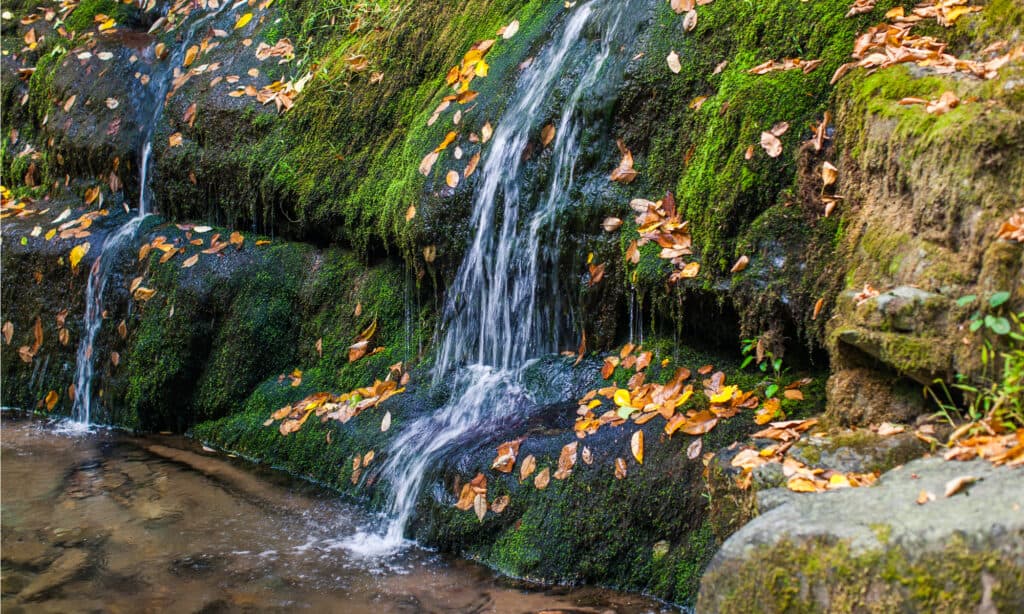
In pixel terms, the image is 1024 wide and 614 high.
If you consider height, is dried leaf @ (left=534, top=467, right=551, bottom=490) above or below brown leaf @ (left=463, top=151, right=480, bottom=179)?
below

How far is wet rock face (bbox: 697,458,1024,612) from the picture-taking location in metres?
2.37

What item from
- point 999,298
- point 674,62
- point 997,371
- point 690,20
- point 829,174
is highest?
point 690,20

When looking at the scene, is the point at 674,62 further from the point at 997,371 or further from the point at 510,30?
the point at 997,371

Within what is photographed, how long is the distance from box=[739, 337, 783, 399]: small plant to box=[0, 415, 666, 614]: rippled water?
114 cm

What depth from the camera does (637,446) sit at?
4.29 metres

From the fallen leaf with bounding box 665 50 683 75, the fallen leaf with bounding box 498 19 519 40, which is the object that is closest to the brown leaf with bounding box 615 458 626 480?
the fallen leaf with bounding box 665 50 683 75

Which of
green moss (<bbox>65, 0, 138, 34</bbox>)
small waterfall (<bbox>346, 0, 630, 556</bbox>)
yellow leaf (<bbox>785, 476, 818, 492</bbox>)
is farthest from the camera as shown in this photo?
green moss (<bbox>65, 0, 138, 34</bbox>)

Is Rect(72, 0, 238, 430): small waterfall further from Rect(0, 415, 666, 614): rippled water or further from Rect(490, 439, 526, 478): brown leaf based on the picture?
Rect(490, 439, 526, 478): brown leaf

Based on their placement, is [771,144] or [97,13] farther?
[97,13]

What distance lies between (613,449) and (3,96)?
25.5ft

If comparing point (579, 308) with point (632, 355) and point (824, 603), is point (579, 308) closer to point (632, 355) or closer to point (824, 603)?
point (632, 355)

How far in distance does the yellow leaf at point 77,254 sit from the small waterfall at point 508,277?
353 centimetres

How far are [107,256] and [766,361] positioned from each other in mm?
5320

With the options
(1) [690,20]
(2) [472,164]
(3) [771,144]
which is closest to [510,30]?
(2) [472,164]
